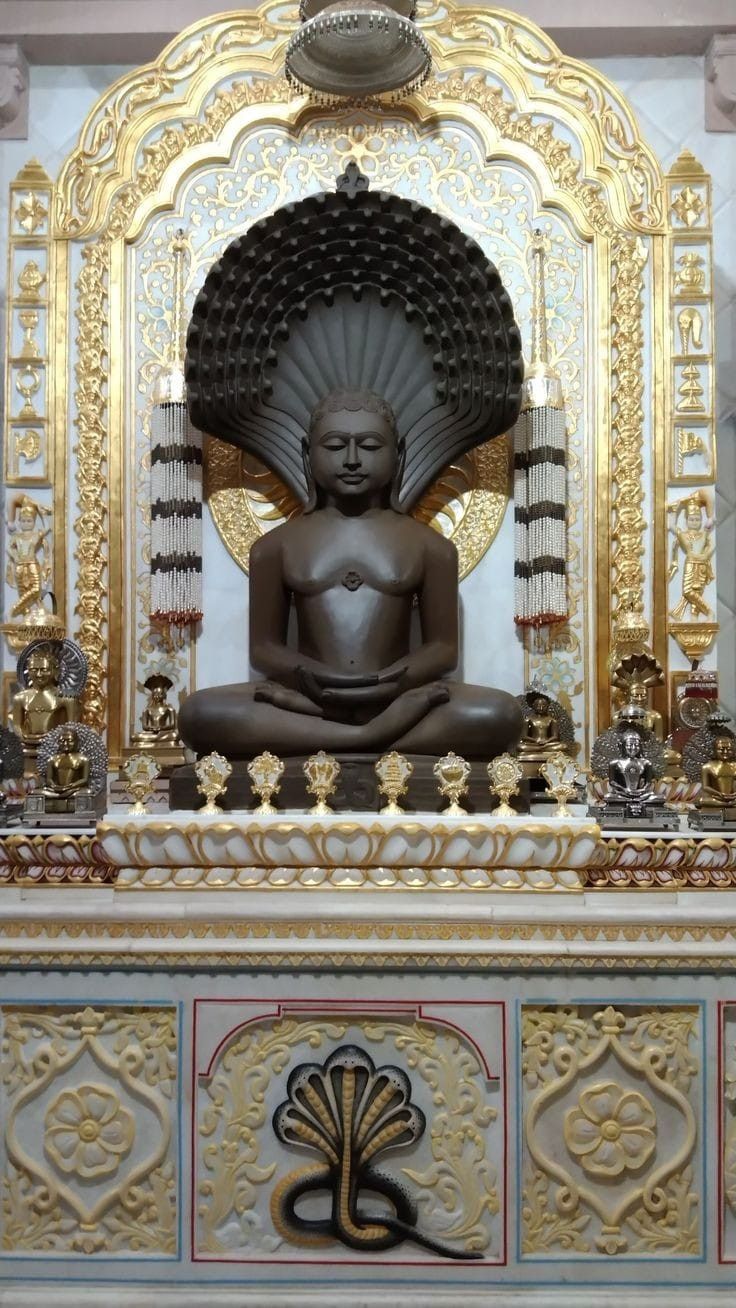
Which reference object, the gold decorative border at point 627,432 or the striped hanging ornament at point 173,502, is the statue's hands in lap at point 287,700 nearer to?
the striped hanging ornament at point 173,502

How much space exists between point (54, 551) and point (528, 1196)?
3.16 meters

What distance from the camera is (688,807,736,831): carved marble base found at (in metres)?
3.43

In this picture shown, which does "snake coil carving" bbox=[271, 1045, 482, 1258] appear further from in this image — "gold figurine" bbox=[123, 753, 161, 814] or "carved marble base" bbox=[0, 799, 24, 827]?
"carved marble base" bbox=[0, 799, 24, 827]

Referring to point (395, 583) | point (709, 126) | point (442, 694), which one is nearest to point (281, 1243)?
point (442, 694)

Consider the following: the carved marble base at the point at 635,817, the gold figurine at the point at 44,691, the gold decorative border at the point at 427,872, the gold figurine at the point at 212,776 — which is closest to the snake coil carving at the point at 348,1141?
the gold decorative border at the point at 427,872

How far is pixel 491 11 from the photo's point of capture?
4.95 meters

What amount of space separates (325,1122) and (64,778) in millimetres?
1315

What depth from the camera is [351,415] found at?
14.4 ft

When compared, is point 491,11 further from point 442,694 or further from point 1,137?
point 442,694

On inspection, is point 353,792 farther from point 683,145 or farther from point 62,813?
point 683,145

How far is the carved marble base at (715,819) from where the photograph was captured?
11.2 ft

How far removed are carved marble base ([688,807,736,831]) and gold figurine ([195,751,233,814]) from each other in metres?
1.38

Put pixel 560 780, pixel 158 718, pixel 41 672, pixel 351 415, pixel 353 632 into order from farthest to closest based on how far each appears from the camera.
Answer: pixel 158 718 → pixel 41 672 → pixel 351 415 → pixel 353 632 → pixel 560 780

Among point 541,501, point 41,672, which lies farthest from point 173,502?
point 541,501
